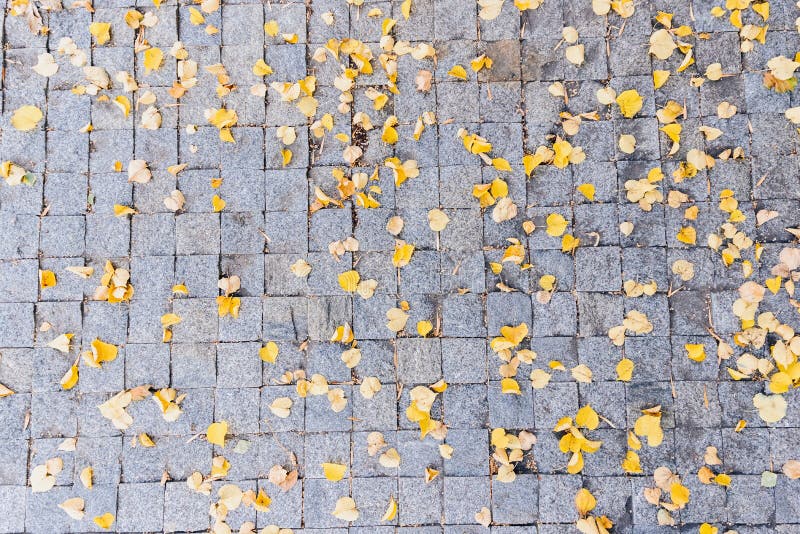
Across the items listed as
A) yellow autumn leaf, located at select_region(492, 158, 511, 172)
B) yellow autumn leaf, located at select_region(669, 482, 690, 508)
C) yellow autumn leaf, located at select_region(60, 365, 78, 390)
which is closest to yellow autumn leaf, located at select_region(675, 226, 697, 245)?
yellow autumn leaf, located at select_region(492, 158, 511, 172)

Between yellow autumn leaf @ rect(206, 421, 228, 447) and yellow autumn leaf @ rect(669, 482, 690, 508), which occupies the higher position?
yellow autumn leaf @ rect(206, 421, 228, 447)

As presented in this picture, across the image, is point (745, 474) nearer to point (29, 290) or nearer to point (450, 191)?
point (450, 191)

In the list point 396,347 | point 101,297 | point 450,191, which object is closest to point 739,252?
point 450,191

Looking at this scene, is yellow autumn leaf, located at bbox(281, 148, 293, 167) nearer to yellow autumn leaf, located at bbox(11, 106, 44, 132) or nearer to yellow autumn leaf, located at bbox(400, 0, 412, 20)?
yellow autumn leaf, located at bbox(400, 0, 412, 20)

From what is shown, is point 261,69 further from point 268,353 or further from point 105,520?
point 105,520

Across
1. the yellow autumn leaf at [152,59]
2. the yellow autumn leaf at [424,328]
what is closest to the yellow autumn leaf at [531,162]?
the yellow autumn leaf at [424,328]

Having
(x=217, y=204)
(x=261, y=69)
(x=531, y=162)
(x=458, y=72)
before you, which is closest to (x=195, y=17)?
(x=261, y=69)
